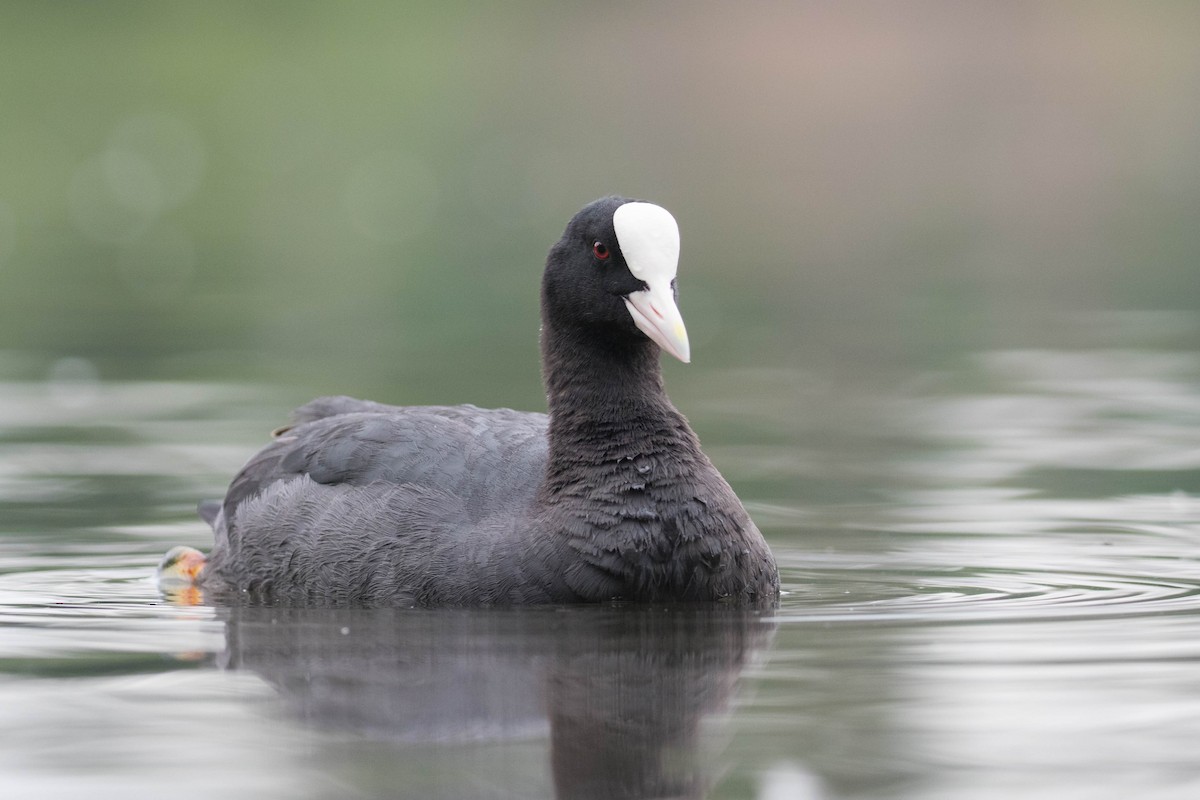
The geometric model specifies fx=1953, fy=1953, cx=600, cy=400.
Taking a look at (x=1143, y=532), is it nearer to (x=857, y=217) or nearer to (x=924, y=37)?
(x=857, y=217)

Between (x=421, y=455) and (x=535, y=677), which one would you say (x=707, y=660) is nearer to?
(x=535, y=677)

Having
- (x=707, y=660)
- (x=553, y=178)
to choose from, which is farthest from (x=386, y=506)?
(x=553, y=178)

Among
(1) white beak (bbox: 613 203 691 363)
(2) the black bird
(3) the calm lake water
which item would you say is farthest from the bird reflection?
(1) white beak (bbox: 613 203 691 363)

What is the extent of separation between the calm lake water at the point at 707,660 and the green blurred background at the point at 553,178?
3.06m

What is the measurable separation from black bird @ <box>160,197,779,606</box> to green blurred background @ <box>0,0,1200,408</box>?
12.2 ft

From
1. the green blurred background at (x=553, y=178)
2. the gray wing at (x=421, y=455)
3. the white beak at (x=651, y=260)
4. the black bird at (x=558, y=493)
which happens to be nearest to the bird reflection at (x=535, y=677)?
the black bird at (x=558, y=493)

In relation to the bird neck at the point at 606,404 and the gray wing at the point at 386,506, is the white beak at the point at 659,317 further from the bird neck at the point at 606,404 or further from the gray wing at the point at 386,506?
the gray wing at the point at 386,506

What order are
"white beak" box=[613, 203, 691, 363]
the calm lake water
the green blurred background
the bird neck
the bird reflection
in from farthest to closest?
the green blurred background < the bird neck < "white beak" box=[613, 203, 691, 363] < the bird reflection < the calm lake water

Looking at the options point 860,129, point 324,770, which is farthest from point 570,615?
point 860,129

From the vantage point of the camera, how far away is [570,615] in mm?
6156

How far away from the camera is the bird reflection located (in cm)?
446

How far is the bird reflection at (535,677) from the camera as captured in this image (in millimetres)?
4465

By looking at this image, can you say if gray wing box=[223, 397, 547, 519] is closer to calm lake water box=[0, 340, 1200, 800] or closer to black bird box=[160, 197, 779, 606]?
black bird box=[160, 197, 779, 606]

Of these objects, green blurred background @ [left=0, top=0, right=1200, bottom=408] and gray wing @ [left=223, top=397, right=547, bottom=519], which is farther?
green blurred background @ [left=0, top=0, right=1200, bottom=408]
